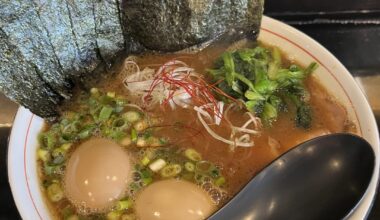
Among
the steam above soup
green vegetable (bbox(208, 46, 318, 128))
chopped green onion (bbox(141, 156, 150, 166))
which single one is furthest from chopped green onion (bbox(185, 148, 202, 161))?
green vegetable (bbox(208, 46, 318, 128))

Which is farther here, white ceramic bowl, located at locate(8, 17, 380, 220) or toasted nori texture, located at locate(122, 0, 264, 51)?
toasted nori texture, located at locate(122, 0, 264, 51)

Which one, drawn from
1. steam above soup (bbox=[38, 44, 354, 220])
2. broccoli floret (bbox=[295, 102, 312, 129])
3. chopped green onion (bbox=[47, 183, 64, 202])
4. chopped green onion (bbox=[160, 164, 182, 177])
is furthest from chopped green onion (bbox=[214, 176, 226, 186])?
chopped green onion (bbox=[47, 183, 64, 202])

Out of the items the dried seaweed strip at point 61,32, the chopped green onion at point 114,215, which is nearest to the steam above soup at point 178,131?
the chopped green onion at point 114,215

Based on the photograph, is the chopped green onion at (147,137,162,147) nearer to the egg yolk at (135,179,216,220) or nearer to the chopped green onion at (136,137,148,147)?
the chopped green onion at (136,137,148,147)

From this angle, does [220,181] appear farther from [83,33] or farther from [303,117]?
[83,33]

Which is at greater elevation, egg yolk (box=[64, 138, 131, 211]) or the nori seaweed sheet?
the nori seaweed sheet

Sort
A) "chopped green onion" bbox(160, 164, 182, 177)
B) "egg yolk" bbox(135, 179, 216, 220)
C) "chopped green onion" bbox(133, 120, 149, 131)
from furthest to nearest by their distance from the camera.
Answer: "chopped green onion" bbox(133, 120, 149, 131) < "chopped green onion" bbox(160, 164, 182, 177) < "egg yolk" bbox(135, 179, 216, 220)

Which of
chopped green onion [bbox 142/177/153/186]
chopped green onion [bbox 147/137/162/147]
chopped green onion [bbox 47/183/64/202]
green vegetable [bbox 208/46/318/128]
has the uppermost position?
green vegetable [bbox 208/46/318/128]

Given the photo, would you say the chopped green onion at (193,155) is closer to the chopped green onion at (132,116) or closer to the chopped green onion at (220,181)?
the chopped green onion at (220,181)

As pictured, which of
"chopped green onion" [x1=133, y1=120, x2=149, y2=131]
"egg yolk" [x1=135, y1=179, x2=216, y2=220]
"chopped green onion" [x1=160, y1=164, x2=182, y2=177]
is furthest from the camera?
"chopped green onion" [x1=133, y1=120, x2=149, y2=131]
